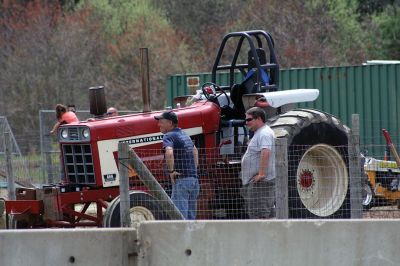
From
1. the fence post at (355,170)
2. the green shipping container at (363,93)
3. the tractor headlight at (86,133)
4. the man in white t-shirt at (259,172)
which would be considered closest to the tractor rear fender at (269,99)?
the man in white t-shirt at (259,172)

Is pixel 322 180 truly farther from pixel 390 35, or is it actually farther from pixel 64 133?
pixel 390 35

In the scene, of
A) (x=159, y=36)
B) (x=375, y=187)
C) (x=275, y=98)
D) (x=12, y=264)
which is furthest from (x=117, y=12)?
(x=12, y=264)

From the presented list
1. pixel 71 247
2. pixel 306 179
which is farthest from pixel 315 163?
pixel 71 247

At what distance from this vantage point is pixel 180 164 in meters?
10.9

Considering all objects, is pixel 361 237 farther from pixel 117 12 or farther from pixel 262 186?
pixel 117 12

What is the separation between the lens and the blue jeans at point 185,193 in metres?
10.8

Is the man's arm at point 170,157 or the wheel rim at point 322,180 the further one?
the wheel rim at point 322,180

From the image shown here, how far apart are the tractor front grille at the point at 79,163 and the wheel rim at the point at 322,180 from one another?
96.2 inches

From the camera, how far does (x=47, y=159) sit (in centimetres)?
1972

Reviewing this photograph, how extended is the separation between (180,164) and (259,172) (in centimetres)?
89

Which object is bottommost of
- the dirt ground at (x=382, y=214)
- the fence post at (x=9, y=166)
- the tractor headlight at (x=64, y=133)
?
the dirt ground at (x=382, y=214)

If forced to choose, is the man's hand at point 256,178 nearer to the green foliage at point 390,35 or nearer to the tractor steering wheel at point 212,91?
the tractor steering wheel at point 212,91

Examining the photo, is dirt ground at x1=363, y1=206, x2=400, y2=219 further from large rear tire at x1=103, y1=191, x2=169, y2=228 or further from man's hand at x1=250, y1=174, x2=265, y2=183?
large rear tire at x1=103, y1=191, x2=169, y2=228

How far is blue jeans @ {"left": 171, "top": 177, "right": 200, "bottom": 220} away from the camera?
10797mm
